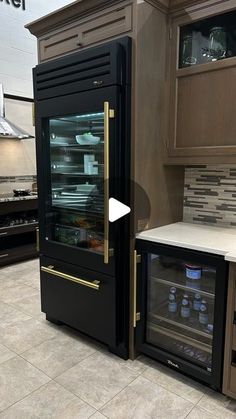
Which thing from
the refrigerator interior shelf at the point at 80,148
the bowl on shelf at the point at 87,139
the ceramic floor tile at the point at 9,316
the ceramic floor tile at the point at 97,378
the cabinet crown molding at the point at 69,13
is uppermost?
the cabinet crown molding at the point at 69,13

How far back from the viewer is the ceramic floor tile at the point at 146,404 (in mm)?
1615

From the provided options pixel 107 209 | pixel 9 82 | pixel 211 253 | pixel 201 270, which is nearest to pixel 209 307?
pixel 201 270

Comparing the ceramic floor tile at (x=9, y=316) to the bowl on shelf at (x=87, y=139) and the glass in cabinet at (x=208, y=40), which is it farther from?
the glass in cabinet at (x=208, y=40)

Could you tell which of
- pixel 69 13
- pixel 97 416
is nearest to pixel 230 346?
pixel 97 416

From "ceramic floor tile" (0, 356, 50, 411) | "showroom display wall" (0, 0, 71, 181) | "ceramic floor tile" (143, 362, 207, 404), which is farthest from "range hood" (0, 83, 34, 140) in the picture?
"ceramic floor tile" (143, 362, 207, 404)

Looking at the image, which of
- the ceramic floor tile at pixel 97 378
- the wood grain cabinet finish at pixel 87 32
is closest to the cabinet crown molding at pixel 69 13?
the wood grain cabinet finish at pixel 87 32

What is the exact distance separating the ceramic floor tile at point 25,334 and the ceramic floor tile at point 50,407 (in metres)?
0.51

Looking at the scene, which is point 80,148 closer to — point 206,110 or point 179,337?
point 206,110

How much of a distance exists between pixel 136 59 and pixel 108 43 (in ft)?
0.65

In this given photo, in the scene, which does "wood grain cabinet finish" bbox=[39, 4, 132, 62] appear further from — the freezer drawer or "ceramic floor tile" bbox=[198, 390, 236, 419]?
"ceramic floor tile" bbox=[198, 390, 236, 419]

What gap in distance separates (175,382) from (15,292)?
6.59ft

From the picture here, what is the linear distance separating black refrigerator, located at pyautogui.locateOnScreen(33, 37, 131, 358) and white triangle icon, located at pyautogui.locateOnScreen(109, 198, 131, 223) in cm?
3

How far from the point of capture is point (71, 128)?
2.36 metres

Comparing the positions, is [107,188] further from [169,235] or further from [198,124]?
[198,124]
